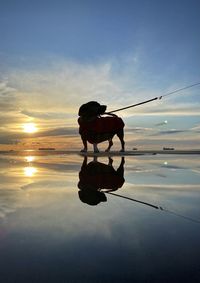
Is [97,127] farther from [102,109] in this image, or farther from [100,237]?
[100,237]

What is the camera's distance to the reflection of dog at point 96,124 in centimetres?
1286

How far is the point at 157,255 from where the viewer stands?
1.64 m

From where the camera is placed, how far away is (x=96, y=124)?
13258 mm

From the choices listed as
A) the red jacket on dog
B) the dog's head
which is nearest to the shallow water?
the dog's head

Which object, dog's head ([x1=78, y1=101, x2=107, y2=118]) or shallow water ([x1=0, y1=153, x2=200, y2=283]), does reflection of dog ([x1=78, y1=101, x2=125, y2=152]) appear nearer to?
dog's head ([x1=78, y1=101, x2=107, y2=118])

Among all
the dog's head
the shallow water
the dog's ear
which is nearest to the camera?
the shallow water

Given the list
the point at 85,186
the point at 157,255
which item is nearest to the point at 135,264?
the point at 157,255

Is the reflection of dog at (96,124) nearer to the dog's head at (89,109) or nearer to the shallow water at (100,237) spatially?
the dog's head at (89,109)

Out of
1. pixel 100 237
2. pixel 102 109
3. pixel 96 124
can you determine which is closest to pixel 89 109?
pixel 102 109

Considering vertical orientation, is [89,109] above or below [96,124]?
above

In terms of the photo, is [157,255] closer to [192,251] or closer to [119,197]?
[192,251]

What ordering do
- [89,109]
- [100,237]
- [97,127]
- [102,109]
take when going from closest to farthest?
[100,237] < [89,109] < [102,109] < [97,127]

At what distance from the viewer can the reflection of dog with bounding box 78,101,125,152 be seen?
12.9 m

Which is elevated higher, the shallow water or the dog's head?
the dog's head
